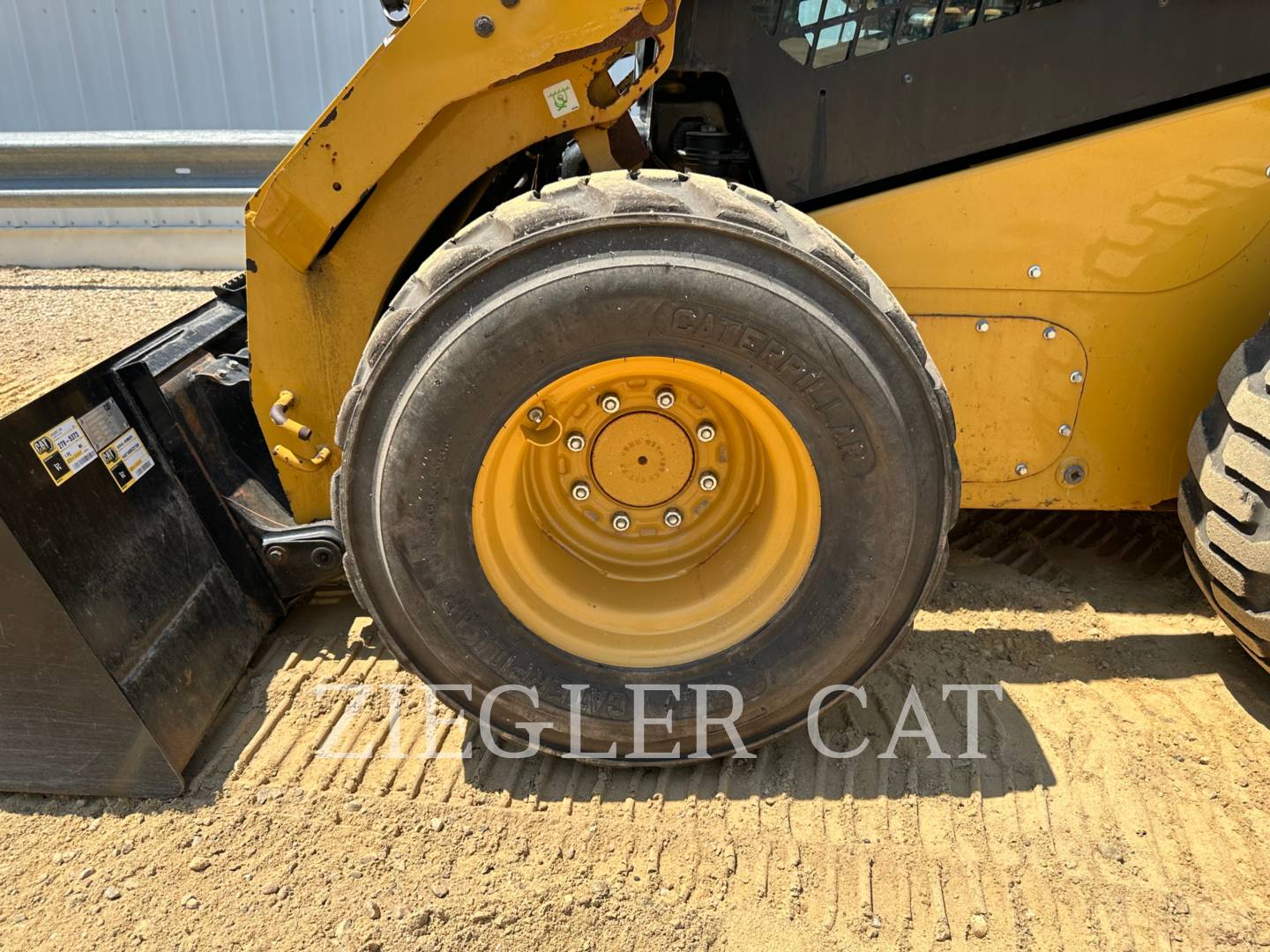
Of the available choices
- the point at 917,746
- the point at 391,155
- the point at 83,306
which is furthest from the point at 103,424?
the point at 83,306

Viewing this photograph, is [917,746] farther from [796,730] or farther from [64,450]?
[64,450]

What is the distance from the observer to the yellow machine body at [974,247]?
2.11 m

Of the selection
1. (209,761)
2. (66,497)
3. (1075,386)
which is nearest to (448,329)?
(66,497)

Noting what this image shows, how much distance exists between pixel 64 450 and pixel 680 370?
1482 mm

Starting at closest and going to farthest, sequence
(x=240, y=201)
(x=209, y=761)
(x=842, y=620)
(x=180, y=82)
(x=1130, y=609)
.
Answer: (x=842, y=620) → (x=209, y=761) → (x=1130, y=609) → (x=240, y=201) → (x=180, y=82)

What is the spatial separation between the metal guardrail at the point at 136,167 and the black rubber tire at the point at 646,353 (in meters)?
4.89

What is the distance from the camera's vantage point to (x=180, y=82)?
707 centimetres

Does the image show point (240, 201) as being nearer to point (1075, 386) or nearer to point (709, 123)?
point (709, 123)

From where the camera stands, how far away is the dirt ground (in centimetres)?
193

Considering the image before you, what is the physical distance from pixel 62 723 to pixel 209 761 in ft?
1.12

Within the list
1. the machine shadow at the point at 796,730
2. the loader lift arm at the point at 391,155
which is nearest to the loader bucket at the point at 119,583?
the machine shadow at the point at 796,730

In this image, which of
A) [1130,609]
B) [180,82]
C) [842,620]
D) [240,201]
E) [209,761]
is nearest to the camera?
[842,620]

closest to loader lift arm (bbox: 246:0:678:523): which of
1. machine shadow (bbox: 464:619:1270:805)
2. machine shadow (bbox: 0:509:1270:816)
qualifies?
machine shadow (bbox: 0:509:1270:816)

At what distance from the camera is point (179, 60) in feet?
23.0
